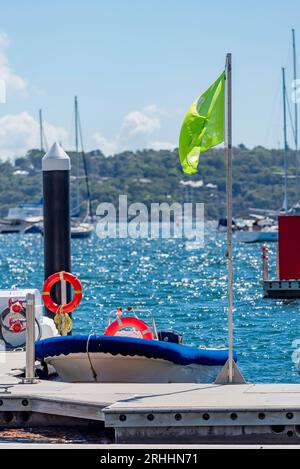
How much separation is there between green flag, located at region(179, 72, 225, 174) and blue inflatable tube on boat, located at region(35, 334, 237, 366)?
2205mm

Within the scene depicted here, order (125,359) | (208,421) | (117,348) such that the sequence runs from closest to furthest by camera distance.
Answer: (208,421)
(117,348)
(125,359)

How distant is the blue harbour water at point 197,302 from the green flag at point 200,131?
622 cm

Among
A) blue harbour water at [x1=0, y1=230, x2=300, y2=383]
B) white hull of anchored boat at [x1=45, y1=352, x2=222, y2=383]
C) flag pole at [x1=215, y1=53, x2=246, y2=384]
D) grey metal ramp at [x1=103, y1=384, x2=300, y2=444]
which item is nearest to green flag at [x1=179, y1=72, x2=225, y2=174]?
flag pole at [x1=215, y1=53, x2=246, y2=384]

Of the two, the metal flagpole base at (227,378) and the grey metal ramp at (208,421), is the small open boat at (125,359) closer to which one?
the metal flagpole base at (227,378)

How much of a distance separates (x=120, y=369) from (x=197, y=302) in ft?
76.6

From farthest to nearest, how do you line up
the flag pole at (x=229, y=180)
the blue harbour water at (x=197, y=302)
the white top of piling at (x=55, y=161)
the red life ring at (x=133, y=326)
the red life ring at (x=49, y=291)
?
the blue harbour water at (x=197, y=302)
the white top of piling at (x=55, y=161)
the red life ring at (x=49, y=291)
the red life ring at (x=133, y=326)
the flag pole at (x=229, y=180)

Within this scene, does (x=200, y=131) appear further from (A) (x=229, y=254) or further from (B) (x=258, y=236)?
(B) (x=258, y=236)

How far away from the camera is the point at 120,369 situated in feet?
49.9

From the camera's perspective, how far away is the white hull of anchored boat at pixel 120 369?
49.6ft

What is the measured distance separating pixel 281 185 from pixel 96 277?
416 ft

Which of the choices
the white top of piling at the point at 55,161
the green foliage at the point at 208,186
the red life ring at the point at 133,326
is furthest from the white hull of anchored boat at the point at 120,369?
the green foliage at the point at 208,186

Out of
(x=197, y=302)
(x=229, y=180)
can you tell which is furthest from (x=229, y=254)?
(x=197, y=302)

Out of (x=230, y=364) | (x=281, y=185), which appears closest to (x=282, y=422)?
(x=230, y=364)

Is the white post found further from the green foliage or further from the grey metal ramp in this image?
the green foliage
